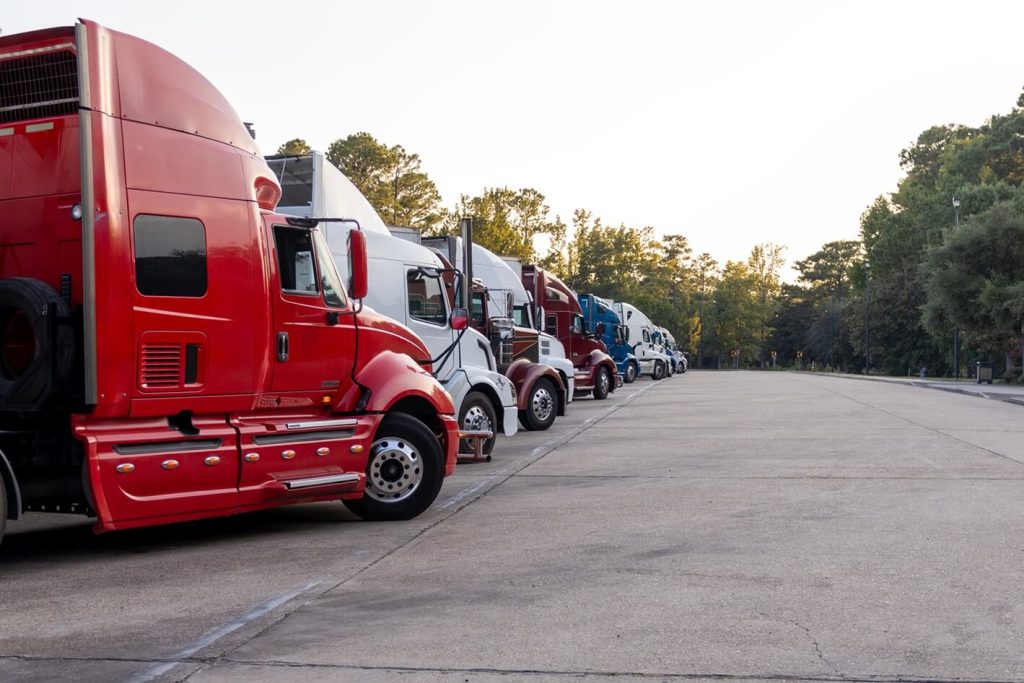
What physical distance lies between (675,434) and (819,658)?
14047mm

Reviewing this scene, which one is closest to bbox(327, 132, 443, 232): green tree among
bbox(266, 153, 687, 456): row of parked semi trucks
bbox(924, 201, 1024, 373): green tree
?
bbox(924, 201, 1024, 373): green tree

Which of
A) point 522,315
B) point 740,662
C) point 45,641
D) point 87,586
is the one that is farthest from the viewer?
point 522,315

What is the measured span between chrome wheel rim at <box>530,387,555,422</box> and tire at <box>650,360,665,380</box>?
3511 cm

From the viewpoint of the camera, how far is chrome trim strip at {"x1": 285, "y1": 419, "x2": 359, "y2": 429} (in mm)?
9039

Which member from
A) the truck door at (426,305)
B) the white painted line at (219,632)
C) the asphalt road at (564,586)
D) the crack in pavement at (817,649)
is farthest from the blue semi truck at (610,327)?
the crack in pavement at (817,649)

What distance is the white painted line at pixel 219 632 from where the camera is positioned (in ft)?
17.1

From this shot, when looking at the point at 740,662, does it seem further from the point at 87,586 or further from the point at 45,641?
the point at 87,586

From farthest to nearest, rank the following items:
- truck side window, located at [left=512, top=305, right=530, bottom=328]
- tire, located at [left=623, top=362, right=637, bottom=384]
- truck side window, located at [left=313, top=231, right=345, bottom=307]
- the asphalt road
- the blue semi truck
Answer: tire, located at [left=623, top=362, right=637, bottom=384], the blue semi truck, truck side window, located at [left=512, top=305, right=530, bottom=328], truck side window, located at [left=313, top=231, right=345, bottom=307], the asphalt road

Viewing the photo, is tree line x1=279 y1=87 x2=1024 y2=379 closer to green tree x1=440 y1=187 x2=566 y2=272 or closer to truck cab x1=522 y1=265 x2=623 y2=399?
green tree x1=440 y1=187 x2=566 y2=272

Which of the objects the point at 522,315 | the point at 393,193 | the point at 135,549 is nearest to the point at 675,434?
the point at 522,315

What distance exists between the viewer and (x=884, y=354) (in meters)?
88.5

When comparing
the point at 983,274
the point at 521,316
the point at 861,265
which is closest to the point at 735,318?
the point at 861,265

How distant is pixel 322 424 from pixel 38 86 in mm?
3270

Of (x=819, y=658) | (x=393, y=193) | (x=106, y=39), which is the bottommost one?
(x=819, y=658)
